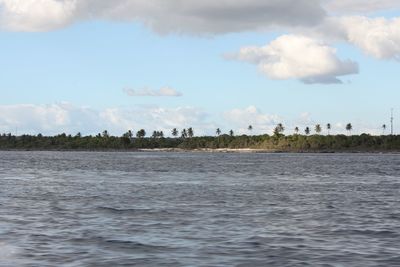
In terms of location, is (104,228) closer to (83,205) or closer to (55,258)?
(55,258)

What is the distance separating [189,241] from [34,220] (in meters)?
11.7

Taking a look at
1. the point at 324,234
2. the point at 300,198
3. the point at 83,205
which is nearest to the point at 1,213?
the point at 83,205

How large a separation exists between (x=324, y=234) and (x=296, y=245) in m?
4.13

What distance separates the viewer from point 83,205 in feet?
153

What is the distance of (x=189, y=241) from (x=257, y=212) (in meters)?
Result: 14.3

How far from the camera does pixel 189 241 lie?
29188 mm

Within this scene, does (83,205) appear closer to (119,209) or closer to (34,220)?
(119,209)

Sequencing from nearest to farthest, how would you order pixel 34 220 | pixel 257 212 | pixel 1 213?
1. pixel 34 220
2. pixel 1 213
3. pixel 257 212

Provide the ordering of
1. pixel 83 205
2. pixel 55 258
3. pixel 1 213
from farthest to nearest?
1. pixel 83 205
2. pixel 1 213
3. pixel 55 258

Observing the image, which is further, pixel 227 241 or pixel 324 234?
pixel 324 234

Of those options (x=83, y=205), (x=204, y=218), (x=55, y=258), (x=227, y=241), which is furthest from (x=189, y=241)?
(x=83, y=205)

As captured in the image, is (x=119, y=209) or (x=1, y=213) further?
(x=119, y=209)

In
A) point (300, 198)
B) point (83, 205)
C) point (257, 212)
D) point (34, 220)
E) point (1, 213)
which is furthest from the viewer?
point (300, 198)

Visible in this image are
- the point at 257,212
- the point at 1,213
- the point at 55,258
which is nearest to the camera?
the point at 55,258
